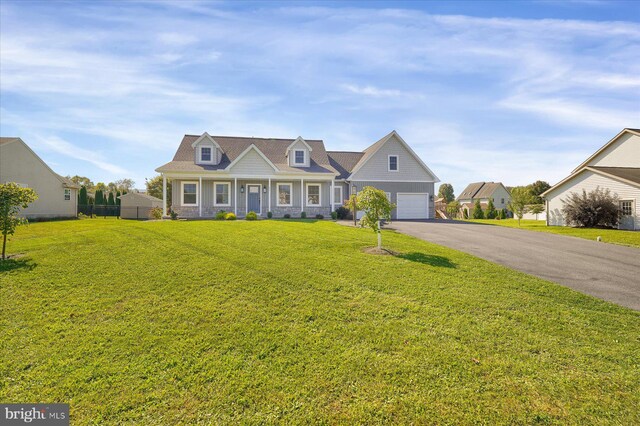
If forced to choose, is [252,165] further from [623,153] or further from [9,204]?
[623,153]

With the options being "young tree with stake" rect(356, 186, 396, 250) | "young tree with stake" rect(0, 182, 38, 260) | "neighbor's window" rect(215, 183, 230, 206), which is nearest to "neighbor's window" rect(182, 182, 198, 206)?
"neighbor's window" rect(215, 183, 230, 206)

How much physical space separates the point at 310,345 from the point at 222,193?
1998 centimetres

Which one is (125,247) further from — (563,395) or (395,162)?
(395,162)

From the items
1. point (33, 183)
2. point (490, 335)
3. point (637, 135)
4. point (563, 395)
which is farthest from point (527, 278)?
point (33, 183)

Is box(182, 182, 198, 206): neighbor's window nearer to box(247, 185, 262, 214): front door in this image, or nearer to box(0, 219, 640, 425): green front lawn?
box(247, 185, 262, 214): front door

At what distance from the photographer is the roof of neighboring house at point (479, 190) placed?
58.2 meters

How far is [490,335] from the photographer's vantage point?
15.2ft

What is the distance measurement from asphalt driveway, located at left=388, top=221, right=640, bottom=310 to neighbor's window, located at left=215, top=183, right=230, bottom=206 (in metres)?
14.6

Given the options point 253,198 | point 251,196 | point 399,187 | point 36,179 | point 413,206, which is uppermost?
point 36,179

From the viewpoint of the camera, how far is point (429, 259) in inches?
341

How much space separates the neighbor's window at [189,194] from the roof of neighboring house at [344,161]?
10984 millimetres

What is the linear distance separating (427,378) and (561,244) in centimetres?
1208

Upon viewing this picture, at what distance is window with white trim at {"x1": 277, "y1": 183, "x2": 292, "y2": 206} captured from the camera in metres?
23.5

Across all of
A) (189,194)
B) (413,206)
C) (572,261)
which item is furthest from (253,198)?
(572,261)
